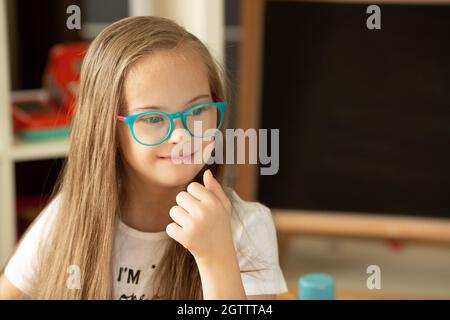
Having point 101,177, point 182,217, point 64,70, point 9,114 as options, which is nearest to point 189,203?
point 182,217

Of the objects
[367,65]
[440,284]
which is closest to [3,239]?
[367,65]

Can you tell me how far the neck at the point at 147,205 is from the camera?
68 centimetres

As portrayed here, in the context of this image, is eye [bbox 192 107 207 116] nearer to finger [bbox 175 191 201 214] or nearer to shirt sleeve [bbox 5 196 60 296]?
finger [bbox 175 191 201 214]

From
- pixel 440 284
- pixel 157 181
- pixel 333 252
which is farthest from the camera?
pixel 333 252

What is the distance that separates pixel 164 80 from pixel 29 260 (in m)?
0.30

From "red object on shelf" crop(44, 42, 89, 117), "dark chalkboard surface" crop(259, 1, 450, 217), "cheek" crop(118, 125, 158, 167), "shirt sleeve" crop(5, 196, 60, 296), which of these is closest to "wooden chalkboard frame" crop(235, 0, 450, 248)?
"dark chalkboard surface" crop(259, 1, 450, 217)

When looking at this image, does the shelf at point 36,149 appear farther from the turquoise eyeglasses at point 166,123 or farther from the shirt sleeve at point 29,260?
the turquoise eyeglasses at point 166,123

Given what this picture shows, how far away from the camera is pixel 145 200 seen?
2.26ft

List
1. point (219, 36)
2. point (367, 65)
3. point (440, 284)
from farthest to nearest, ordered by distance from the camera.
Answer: point (440, 284), point (367, 65), point (219, 36)

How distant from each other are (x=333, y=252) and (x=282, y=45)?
1.64 feet

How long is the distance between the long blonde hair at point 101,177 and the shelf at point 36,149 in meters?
0.59

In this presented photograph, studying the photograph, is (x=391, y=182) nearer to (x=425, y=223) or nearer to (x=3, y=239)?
(x=425, y=223)

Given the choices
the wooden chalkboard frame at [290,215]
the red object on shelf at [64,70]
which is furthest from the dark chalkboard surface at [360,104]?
the red object on shelf at [64,70]

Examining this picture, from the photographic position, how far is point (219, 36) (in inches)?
51.4
